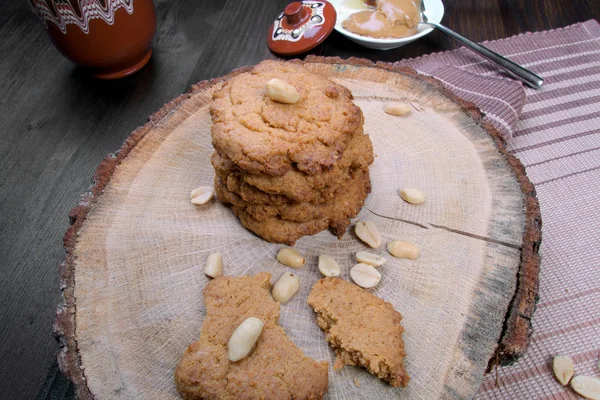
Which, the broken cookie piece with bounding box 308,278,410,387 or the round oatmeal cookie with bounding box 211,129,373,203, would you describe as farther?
the round oatmeal cookie with bounding box 211,129,373,203

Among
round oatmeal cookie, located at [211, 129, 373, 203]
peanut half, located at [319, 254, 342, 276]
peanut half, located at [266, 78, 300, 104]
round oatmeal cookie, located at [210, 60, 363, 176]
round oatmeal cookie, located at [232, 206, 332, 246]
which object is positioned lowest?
peanut half, located at [319, 254, 342, 276]

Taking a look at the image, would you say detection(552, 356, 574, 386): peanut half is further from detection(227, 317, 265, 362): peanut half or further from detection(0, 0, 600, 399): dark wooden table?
detection(0, 0, 600, 399): dark wooden table

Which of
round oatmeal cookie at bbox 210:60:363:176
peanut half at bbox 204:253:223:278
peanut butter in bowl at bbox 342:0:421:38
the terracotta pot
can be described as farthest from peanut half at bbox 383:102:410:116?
the terracotta pot

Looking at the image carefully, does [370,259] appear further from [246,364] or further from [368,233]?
[246,364]

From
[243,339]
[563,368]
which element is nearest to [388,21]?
[563,368]

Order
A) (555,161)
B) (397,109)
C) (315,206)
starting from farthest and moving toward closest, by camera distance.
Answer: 1. (555,161)
2. (397,109)
3. (315,206)

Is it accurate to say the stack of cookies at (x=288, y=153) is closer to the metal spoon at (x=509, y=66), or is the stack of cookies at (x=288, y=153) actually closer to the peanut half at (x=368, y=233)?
the peanut half at (x=368, y=233)

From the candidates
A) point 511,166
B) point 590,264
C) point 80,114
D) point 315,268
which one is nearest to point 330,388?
point 315,268
